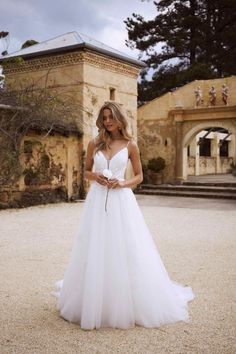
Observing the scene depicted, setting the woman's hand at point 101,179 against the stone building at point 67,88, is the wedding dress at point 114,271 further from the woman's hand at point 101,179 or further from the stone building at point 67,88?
the stone building at point 67,88

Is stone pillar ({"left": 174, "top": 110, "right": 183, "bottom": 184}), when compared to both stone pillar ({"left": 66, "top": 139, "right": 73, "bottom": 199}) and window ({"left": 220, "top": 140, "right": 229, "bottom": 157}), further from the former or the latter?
window ({"left": 220, "top": 140, "right": 229, "bottom": 157})

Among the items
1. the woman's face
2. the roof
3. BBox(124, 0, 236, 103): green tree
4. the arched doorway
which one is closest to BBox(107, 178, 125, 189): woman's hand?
the woman's face

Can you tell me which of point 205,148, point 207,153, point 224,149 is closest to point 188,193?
point 205,148

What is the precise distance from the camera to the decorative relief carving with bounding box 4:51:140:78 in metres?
13.9

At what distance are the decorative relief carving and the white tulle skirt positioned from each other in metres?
11.3

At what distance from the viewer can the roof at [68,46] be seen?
13.8 metres

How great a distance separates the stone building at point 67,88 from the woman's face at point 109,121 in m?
8.99

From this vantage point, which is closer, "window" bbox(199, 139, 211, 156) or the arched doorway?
the arched doorway

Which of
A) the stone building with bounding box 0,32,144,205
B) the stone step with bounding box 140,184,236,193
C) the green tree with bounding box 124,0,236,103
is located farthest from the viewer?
the green tree with bounding box 124,0,236,103

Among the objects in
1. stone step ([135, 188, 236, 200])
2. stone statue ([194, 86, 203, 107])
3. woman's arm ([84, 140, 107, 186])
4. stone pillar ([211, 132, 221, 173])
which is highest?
stone statue ([194, 86, 203, 107])

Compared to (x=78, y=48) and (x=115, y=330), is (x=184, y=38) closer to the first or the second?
(x=78, y=48)

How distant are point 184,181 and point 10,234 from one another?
39.3ft

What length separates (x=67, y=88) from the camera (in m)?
14.2

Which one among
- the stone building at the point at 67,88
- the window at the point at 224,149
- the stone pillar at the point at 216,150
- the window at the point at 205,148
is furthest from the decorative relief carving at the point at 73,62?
the window at the point at 224,149
